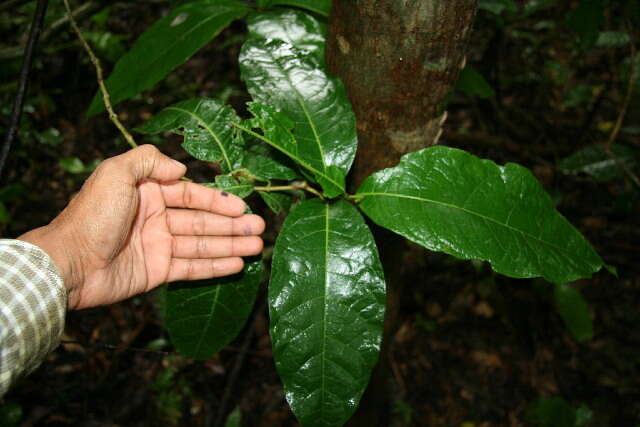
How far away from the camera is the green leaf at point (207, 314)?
1.59m

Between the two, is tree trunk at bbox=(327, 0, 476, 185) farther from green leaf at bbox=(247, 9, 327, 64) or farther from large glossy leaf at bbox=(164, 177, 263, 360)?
large glossy leaf at bbox=(164, 177, 263, 360)

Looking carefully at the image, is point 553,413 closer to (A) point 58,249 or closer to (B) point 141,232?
(B) point 141,232

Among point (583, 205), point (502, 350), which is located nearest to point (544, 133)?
point (583, 205)

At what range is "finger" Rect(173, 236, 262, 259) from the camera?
5.53ft

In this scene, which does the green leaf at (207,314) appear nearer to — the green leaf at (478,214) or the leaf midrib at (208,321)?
the leaf midrib at (208,321)

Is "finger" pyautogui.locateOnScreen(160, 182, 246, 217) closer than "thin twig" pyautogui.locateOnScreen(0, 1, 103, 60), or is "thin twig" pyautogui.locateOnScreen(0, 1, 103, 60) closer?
"finger" pyautogui.locateOnScreen(160, 182, 246, 217)

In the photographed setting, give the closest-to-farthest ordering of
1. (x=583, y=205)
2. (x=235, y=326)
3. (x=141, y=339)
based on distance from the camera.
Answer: (x=235, y=326) < (x=141, y=339) < (x=583, y=205)

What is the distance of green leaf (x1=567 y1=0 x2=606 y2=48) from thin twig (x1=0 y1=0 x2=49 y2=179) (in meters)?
2.56

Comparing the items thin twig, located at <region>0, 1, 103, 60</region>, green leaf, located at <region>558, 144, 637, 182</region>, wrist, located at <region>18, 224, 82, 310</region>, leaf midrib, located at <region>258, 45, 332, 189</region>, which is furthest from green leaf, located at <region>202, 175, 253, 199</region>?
green leaf, located at <region>558, 144, 637, 182</region>

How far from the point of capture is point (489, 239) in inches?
52.2

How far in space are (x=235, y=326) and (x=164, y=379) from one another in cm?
186

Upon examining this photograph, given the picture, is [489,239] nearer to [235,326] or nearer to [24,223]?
[235,326]

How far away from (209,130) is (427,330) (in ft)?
8.51

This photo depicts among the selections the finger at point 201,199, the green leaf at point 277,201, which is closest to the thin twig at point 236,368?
the finger at point 201,199
